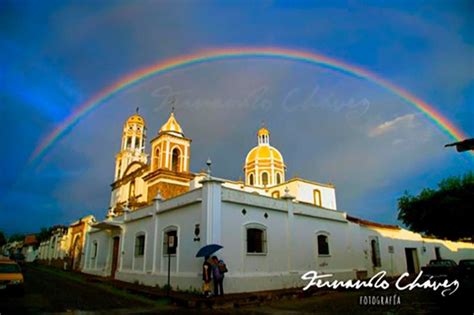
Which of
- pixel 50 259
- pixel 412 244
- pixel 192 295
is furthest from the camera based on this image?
pixel 50 259

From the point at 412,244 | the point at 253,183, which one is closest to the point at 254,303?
the point at 412,244

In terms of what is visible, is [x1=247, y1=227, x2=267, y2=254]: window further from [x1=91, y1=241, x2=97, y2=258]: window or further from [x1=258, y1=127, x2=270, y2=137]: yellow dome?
A: [x1=258, y1=127, x2=270, y2=137]: yellow dome

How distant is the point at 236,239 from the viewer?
46.5 ft

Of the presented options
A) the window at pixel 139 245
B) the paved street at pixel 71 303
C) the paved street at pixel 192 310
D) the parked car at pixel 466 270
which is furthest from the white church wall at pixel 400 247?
the paved street at pixel 71 303

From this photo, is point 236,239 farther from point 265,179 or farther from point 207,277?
point 265,179

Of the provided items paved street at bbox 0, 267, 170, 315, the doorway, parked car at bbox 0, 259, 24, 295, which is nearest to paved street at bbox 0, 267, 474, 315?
paved street at bbox 0, 267, 170, 315

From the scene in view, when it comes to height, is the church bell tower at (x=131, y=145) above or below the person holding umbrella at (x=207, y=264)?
above

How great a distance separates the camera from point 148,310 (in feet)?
33.7

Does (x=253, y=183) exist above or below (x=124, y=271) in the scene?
above

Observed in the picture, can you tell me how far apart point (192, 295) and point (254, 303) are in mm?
2573

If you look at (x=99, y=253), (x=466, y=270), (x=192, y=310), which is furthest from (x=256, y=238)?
(x=99, y=253)

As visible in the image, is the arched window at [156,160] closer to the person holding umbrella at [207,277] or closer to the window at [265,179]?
the person holding umbrella at [207,277]

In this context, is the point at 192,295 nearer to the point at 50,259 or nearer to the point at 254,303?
the point at 254,303

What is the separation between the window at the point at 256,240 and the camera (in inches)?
583
